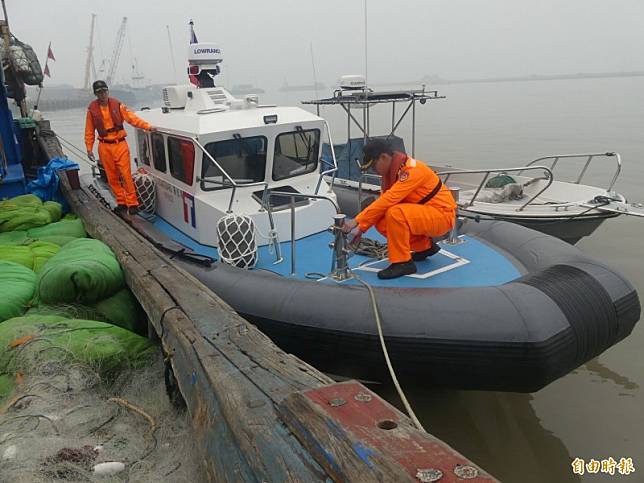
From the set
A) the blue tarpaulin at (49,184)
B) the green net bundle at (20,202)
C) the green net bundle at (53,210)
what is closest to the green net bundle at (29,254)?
the green net bundle at (20,202)

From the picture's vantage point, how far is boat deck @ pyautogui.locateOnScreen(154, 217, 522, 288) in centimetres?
358

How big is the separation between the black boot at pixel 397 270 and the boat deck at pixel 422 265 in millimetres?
34

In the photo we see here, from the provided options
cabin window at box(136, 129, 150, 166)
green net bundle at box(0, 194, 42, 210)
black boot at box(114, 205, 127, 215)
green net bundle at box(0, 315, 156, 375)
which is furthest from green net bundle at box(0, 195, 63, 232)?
green net bundle at box(0, 315, 156, 375)

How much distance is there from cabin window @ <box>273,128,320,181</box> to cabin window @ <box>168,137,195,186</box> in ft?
2.37

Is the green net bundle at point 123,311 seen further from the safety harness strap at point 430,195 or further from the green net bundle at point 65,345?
the safety harness strap at point 430,195

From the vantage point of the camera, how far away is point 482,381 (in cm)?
297

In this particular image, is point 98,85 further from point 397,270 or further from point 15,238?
point 397,270

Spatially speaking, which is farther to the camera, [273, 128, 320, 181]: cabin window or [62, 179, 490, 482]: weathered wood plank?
[273, 128, 320, 181]: cabin window

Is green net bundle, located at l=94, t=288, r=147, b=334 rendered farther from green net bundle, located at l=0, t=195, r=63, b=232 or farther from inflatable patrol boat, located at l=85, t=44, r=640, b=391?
green net bundle, located at l=0, t=195, r=63, b=232

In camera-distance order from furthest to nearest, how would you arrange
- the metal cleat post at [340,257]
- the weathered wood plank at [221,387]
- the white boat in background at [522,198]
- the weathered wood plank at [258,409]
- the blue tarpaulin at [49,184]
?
the blue tarpaulin at [49,184]
the white boat in background at [522,198]
the metal cleat post at [340,257]
the weathered wood plank at [221,387]
the weathered wood plank at [258,409]

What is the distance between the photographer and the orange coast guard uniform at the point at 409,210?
345 centimetres

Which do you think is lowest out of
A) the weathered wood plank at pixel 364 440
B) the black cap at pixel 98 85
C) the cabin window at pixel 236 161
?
the weathered wood plank at pixel 364 440

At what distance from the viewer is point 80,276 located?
10.5ft

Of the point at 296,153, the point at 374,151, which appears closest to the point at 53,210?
the point at 296,153
